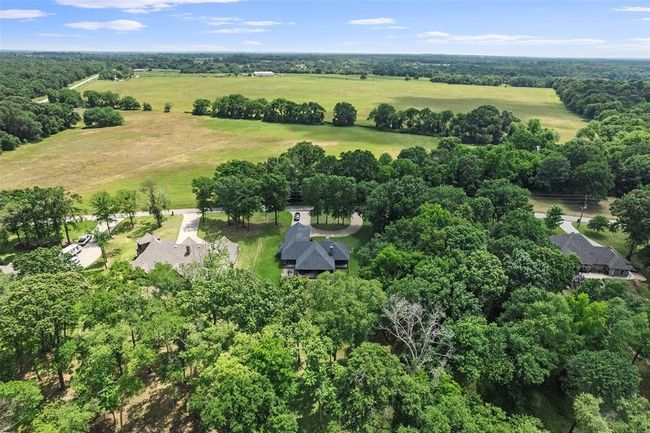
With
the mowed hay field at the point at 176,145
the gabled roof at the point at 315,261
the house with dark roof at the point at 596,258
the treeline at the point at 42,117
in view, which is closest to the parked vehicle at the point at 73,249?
the mowed hay field at the point at 176,145

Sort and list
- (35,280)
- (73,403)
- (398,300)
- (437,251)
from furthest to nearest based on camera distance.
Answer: (437,251) < (398,300) < (35,280) < (73,403)

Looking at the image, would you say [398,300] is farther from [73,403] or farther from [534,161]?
[534,161]

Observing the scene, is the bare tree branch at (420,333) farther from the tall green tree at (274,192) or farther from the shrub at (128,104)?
the shrub at (128,104)

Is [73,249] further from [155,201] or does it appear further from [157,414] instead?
[157,414]

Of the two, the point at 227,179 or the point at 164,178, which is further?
the point at 164,178

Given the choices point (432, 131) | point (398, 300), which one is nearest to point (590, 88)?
point (432, 131)

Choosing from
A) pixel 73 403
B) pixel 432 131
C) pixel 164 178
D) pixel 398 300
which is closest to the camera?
pixel 73 403
